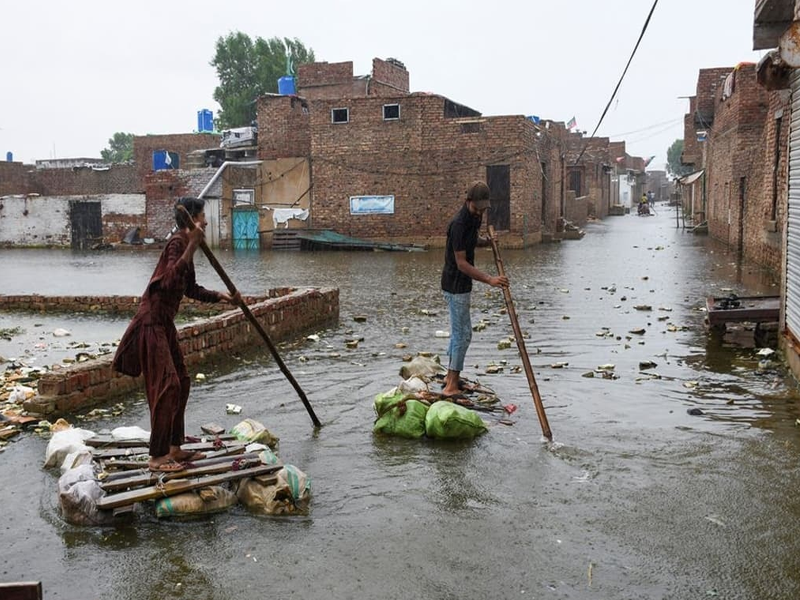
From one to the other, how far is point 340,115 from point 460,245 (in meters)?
22.8

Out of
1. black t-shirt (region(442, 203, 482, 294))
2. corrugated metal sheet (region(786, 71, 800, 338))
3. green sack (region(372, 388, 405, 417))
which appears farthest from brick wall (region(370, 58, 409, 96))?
green sack (region(372, 388, 405, 417))

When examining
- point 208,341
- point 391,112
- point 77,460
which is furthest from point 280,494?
point 391,112

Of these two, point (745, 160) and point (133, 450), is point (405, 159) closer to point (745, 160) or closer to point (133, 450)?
point (745, 160)

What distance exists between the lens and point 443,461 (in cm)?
520

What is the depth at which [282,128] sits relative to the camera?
29703mm

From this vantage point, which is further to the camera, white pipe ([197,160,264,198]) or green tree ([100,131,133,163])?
green tree ([100,131,133,163])

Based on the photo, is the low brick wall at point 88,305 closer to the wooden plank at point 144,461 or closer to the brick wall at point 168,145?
→ the wooden plank at point 144,461

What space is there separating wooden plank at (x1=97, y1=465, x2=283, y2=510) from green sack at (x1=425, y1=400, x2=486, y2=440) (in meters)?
1.45

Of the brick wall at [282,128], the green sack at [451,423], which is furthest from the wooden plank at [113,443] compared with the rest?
the brick wall at [282,128]

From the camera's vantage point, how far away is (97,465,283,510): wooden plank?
13.7 ft

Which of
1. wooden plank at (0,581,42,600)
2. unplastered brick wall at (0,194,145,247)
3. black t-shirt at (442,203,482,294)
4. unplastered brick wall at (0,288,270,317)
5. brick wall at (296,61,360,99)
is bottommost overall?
wooden plank at (0,581,42,600)

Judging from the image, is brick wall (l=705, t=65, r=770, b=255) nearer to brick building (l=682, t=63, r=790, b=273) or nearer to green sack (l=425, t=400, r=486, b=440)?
brick building (l=682, t=63, r=790, b=273)

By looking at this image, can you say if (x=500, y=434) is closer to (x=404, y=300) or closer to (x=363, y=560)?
(x=363, y=560)

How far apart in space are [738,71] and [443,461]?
63.7ft
